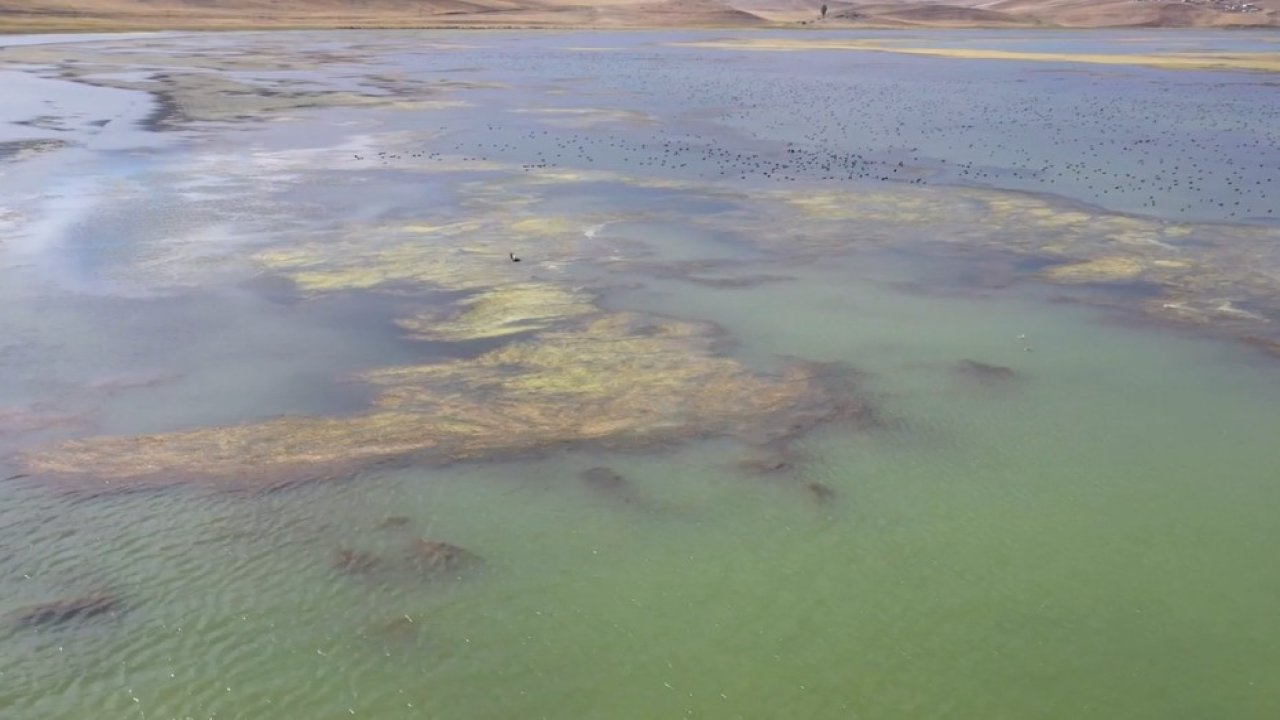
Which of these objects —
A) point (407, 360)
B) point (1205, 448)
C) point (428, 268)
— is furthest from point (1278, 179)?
point (407, 360)

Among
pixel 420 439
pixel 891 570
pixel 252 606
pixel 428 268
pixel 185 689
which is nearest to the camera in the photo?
pixel 185 689

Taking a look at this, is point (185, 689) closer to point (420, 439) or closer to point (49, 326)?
point (420, 439)

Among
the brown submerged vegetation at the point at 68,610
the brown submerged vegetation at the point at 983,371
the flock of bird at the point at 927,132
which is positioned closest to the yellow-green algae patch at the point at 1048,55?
the flock of bird at the point at 927,132

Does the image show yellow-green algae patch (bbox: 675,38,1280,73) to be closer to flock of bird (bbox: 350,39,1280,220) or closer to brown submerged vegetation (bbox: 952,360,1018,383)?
flock of bird (bbox: 350,39,1280,220)

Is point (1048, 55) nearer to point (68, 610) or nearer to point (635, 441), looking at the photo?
A: point (635, 441)

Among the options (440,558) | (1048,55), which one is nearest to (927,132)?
(440,558)

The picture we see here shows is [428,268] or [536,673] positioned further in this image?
[428,268]
